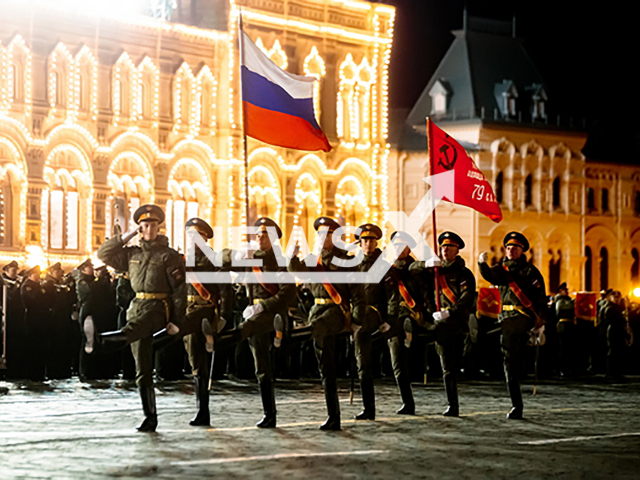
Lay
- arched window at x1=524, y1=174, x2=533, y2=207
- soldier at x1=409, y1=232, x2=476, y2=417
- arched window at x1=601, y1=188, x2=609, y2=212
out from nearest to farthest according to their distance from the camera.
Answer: soldier at x1=409, y1=232, x2=476, y2=417, arched window at x1=524, y1=174, x2=533, y2=207, arched window at x1=601, y1=188, x2=609, y2=212

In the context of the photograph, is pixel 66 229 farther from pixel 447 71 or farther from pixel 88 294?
pixel 447 71

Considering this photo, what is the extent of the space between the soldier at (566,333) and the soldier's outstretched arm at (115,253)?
43.4ft

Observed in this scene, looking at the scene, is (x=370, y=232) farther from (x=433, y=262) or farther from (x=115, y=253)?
(x=115, y=253)

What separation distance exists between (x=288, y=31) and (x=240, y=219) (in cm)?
618

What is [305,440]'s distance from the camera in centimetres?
1052

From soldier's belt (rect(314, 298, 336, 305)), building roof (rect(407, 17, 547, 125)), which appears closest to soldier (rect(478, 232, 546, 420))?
soldier's belt (rect(314, 298, 336, 305))

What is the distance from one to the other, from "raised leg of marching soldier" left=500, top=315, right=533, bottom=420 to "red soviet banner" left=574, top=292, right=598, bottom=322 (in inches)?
410

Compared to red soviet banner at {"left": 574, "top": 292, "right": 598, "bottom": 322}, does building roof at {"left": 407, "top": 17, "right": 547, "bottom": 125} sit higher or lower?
higher

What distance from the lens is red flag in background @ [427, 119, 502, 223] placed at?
14225 mm

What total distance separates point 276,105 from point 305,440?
5.07 meters

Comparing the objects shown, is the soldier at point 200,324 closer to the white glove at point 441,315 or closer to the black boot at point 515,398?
the white glove at point 441,315

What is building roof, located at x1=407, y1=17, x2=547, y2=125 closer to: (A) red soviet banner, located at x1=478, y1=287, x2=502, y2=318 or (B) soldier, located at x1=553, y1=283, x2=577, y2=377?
(B) soldier, located at x1=553, y1=283, x2=577, y2=377

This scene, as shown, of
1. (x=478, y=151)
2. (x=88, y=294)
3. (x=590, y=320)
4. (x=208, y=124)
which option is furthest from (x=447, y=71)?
(x=88, y=294)

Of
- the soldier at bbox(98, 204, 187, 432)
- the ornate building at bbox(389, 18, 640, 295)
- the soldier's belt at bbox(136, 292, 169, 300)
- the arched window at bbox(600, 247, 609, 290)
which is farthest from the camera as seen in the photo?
the arched window at bbox(600, 247, 609, 290)
